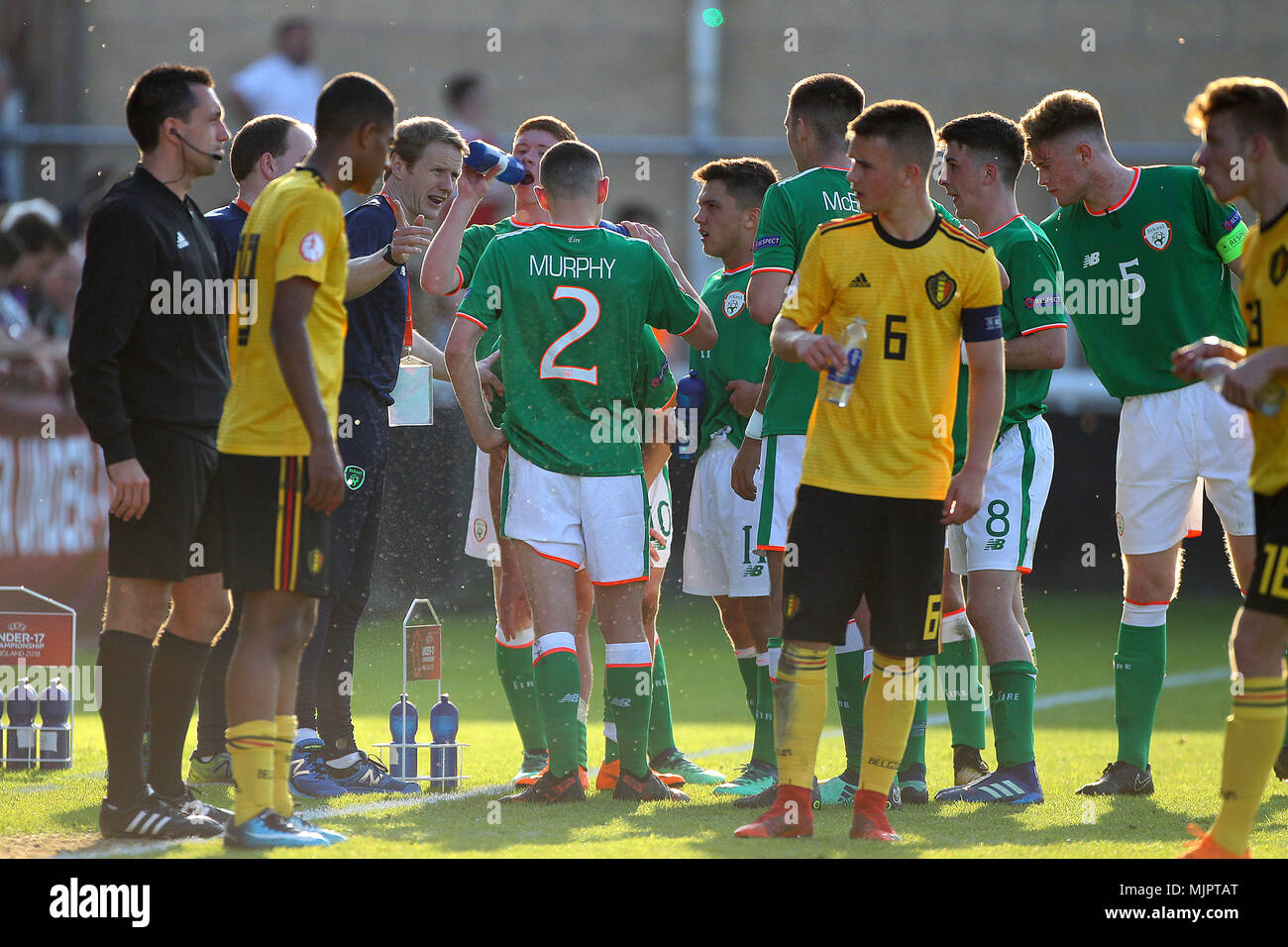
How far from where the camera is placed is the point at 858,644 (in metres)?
5.79

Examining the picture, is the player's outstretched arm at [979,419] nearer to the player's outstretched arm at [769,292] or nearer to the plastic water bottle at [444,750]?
the player's outstretched arm at [769,292]

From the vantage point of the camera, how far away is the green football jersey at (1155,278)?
6.09 metres

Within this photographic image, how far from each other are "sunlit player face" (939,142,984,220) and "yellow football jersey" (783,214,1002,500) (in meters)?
1.28

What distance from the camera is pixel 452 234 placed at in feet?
18.9

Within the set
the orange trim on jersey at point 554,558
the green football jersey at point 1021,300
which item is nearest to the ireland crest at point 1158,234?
the green football jersey at point 1021,300

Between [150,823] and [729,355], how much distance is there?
3020 millimetres

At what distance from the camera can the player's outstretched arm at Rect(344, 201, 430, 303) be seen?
5.44m

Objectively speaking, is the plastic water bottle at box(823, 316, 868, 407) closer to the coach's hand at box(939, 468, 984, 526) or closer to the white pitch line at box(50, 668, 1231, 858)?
the coach's hand at box(939, 468, 984, 526)

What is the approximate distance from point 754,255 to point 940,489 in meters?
1.27

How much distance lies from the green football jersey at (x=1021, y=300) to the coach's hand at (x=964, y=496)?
105cm

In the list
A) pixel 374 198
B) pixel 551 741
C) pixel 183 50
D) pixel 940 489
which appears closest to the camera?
pixel 940 489

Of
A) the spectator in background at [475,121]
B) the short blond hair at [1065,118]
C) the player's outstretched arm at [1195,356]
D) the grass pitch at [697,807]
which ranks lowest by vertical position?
the grass pitch at [697,807]
